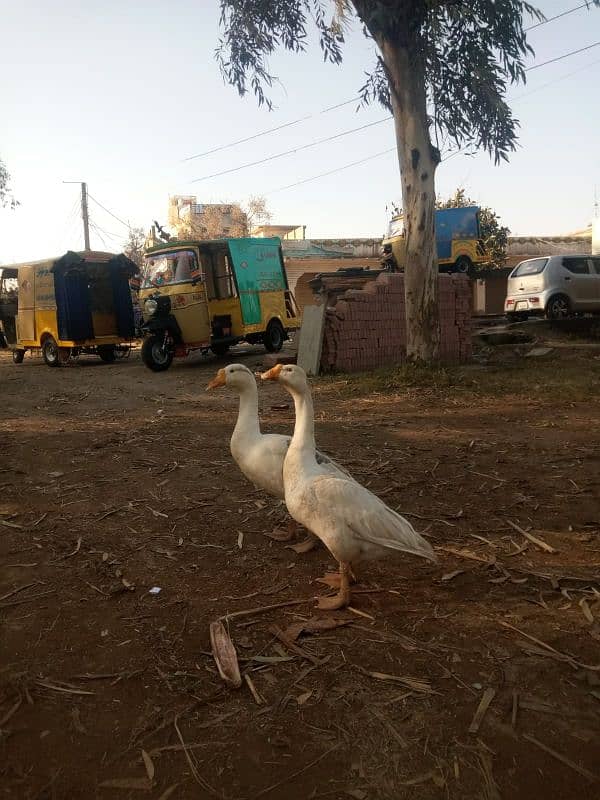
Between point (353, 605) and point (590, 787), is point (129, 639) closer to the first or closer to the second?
point (353, 605)

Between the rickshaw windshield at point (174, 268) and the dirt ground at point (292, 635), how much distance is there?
7.77m

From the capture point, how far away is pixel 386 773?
1.93 meters

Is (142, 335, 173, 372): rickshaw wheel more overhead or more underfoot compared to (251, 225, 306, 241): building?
more underfoot

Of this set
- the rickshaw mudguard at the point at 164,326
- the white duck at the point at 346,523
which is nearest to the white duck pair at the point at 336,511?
the white duck at the point at 346,523

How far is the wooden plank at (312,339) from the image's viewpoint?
35.2ft

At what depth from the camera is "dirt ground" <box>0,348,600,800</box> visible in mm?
1975

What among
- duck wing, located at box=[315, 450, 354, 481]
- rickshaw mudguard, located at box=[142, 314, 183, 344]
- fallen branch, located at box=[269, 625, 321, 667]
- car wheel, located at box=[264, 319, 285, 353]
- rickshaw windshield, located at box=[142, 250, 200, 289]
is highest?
rickshaw windshield, located at box=[142, 250, 200, 289]

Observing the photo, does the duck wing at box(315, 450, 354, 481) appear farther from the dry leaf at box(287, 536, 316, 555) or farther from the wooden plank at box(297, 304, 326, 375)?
the wooden plank at box(297, 304, 326, 375)

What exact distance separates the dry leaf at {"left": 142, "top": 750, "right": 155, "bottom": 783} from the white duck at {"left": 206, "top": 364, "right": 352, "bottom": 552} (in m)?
1.75

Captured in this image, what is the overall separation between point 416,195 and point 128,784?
913cm

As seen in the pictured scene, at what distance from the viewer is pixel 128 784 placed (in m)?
1.92

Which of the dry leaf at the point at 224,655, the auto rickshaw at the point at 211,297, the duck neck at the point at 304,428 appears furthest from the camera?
the auto rickshaw at the point at 211,297

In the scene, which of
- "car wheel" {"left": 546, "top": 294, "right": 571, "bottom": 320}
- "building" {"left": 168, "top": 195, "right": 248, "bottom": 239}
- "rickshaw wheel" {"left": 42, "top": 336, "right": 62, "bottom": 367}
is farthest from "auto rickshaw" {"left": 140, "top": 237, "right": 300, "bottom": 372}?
"building" {"left": 168, "top": 195, "right": 248, "bottom": 239}

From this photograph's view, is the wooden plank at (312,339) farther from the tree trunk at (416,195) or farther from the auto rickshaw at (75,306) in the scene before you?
the auto rickshaw at (75,306)
